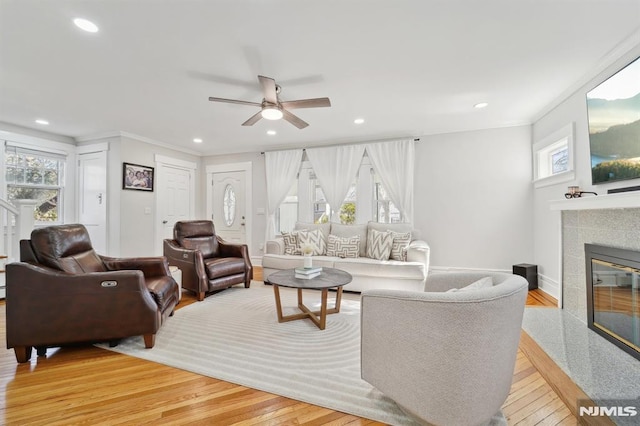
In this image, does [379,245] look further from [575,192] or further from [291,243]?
[575,192]

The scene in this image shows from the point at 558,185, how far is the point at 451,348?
335cm

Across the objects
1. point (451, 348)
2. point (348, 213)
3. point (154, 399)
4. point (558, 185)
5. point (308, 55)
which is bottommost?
point (154, 399)

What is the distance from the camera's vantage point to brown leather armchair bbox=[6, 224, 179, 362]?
1.97m

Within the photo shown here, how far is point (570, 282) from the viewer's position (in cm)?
281

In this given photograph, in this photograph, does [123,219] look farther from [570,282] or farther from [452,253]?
[570,282]

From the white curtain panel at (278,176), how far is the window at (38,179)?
359 cm

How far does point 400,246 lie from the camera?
394 centimetres

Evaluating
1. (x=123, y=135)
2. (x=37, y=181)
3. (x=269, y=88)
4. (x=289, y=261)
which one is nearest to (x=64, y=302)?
(x=269, y=88)

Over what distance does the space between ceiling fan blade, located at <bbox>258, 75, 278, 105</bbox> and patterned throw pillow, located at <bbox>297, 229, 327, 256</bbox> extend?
85.3 inches

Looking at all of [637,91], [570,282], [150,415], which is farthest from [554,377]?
[150,415]

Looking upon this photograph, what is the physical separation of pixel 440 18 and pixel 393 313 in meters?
2.02

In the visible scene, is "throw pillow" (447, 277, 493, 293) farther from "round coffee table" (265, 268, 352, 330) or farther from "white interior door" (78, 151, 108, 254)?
"white interior door" (78, 151, 108, 254)

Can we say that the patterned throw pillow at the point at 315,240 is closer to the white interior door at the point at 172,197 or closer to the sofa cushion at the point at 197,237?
the sofa cushion at the point at 197,237

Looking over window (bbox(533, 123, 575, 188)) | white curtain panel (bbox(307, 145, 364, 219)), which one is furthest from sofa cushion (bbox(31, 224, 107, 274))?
window (bbox(533, 123, 575, 188))
